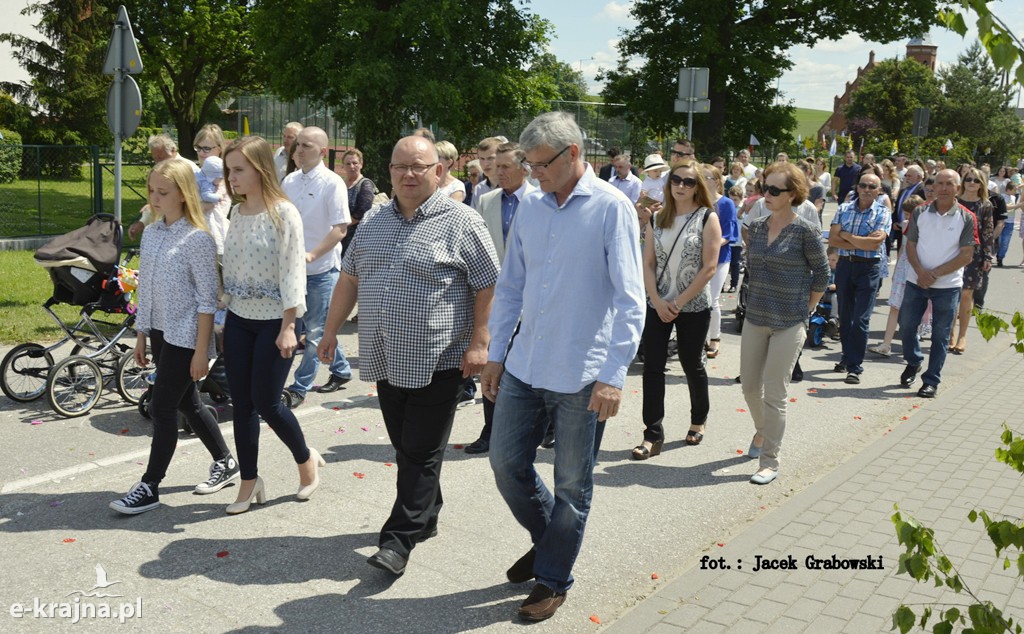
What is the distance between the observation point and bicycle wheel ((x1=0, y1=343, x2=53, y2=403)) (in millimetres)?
7230

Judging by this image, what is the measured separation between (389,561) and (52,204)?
56.3 feet

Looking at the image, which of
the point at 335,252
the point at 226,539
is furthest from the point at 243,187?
the point at 335,252

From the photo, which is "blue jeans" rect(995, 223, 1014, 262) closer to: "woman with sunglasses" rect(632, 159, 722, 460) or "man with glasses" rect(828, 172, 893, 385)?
"man with glasses" rect(828, 172, 893, 385)

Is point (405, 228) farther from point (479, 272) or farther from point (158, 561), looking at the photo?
point (158, 561)

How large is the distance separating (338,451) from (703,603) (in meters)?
2.89

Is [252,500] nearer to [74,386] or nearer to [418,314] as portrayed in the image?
[418,314]

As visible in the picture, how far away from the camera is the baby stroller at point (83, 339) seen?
7.10 m

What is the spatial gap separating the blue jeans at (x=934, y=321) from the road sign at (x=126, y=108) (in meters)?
7.65

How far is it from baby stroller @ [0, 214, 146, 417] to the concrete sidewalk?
14.8ft

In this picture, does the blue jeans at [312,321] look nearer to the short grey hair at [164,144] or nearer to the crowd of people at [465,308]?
the crowd of people at [465,308]

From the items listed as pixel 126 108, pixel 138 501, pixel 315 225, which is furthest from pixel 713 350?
pixel 126 108

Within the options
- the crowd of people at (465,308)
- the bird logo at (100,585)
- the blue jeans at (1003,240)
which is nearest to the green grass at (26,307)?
the crowd of people at (465,308)

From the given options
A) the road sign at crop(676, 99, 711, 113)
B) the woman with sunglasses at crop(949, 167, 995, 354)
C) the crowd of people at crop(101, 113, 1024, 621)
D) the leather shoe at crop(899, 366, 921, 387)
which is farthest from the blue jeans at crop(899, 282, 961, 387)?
the road sign at crop(676, 99, 711, 113)

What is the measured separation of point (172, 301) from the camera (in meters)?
5.18
